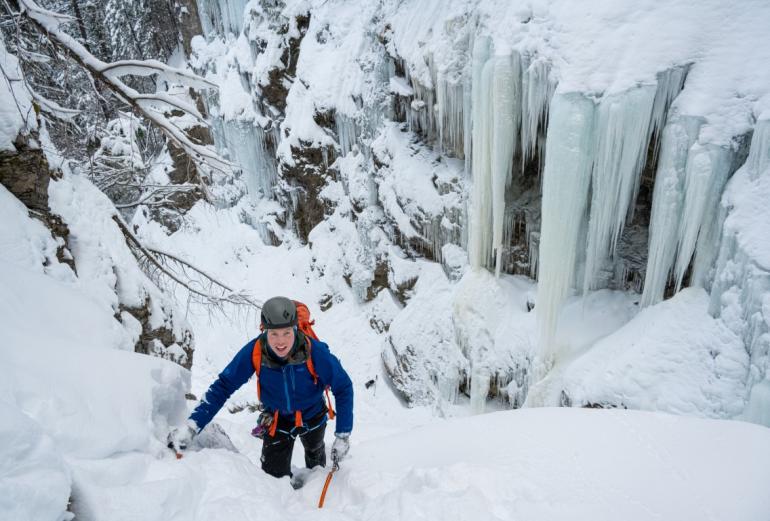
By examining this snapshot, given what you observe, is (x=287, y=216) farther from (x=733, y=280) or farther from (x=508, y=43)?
(x=733, y=280)

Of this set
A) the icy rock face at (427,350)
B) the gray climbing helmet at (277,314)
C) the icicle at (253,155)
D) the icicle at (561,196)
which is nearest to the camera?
the gray climbing helmet at (277,314)

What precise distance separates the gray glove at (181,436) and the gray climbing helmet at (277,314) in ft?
2.07

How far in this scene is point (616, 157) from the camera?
484 cm

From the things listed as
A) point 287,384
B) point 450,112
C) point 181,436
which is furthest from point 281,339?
point 450,112

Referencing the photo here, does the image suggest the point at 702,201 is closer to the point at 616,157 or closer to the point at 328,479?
the point at 616,157

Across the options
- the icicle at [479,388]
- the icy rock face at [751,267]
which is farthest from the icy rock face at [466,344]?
the icy rock face at [751,267]

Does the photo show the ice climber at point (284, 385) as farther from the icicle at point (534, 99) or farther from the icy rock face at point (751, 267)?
the icicle at point (534, 99)

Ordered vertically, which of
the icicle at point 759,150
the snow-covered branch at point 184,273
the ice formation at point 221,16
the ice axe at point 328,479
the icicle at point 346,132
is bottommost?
the ice axe at point 328,479

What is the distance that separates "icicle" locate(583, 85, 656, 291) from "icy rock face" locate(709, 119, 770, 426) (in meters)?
0.94

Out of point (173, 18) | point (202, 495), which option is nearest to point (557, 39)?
point (202, 495)

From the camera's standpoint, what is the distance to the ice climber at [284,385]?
2.24 m

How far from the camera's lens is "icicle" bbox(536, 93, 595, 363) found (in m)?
4.98

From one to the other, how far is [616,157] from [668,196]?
681 mm

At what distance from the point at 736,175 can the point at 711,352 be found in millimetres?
1743
